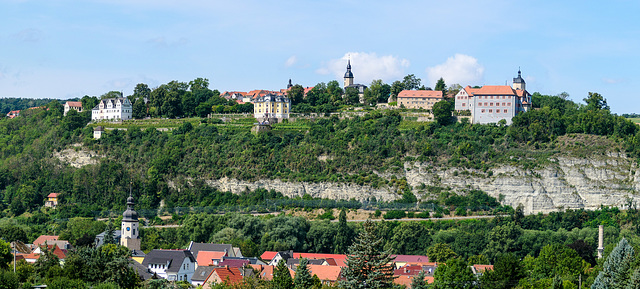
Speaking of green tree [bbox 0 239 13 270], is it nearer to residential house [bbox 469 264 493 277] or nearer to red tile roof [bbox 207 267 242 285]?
red tile roof [bbox 207 267 242 285]

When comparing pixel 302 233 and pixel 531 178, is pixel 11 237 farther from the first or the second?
pixel 531 178

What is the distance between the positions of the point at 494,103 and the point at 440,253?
30596mm

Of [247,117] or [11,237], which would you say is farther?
[247,117]

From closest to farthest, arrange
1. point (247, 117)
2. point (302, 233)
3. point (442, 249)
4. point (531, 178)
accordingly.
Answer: point (442, 249) < point (302, 233) < point (531, 178) < point (247, 117)

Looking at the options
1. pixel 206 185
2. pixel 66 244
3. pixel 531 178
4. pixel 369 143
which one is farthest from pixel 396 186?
pixel 66 244

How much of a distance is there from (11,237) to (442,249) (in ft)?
122

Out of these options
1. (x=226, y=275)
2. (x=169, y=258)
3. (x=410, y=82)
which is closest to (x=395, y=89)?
(x=410, y=82)

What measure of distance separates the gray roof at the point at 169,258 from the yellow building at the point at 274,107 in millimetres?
42834

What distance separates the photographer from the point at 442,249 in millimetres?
77562

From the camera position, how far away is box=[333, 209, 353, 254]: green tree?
82375 mm

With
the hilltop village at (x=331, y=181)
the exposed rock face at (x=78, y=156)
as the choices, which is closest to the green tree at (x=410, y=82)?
the hilltop village at (x=331, y=181)

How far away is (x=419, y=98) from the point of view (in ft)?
361

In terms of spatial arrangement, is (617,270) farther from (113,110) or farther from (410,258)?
(113,110)

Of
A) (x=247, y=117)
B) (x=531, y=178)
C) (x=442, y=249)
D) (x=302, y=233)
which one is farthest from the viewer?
(x=247, y=117)
